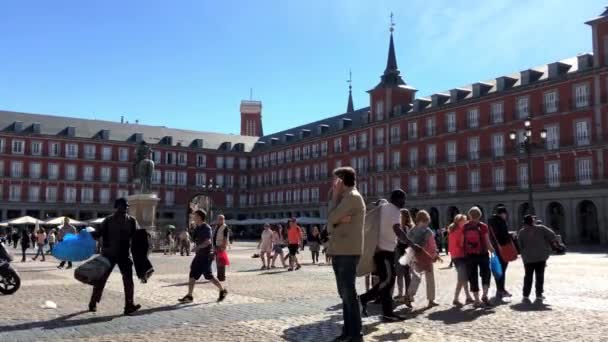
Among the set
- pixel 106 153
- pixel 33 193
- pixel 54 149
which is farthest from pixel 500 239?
pixel 106 153

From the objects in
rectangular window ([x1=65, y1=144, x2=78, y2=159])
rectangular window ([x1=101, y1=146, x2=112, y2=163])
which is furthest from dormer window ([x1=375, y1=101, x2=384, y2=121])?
rectangular window ([x1=65, y1=144, x2=78, y2=159])

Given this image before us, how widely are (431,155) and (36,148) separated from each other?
4483 cm

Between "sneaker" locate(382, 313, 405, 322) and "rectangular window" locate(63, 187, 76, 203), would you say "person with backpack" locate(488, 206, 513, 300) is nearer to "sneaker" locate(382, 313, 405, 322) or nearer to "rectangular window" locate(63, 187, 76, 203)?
"sneaker" locate(382, 313, 405, 322)

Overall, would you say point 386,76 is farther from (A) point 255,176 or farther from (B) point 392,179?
(A) point 255,176

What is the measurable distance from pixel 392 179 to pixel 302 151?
17.8m

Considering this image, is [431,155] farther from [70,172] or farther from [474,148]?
[70,172]

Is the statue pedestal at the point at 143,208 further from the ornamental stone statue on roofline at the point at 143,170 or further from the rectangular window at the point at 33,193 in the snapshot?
the rectangular window at the point at 33,193

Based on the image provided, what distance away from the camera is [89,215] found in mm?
71938

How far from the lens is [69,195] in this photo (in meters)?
70.8

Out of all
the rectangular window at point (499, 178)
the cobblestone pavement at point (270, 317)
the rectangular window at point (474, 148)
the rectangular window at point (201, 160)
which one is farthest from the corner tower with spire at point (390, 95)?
the cobblestone pavement at point (270, 317)

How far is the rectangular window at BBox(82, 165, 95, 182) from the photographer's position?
71875 millimetres

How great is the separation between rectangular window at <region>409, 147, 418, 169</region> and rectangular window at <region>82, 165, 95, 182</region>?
3924 cm

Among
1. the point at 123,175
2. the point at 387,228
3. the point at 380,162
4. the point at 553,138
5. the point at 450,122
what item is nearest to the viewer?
the point at 387,228

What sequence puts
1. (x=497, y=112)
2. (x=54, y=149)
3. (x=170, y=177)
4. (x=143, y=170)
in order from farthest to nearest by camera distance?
(x=170, y=177) → (x=54, y=149) → (x=497, y=112) → (x=143, y=170)
